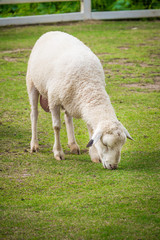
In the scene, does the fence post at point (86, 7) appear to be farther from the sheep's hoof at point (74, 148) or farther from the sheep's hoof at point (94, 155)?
the sheep's hoof at point (94, 155)

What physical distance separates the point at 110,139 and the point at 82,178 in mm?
497

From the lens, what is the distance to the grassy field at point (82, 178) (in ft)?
10.7

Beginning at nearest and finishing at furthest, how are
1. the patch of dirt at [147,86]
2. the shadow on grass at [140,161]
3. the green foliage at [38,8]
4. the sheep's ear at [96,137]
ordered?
the sheep's ear at [96,137] < the shadow on grass at [140,161] < the patch of dirt at [147,86] < the green foliage at [38,8]

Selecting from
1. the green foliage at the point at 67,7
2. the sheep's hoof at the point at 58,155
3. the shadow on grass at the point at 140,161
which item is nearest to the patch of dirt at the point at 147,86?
the shadow on grass at the point at 140,161

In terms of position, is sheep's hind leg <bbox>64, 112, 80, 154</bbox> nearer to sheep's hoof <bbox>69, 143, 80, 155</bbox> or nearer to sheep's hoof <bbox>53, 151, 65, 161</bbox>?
sheep's hoof <bbox>69, 143, 80, 155</bbox>

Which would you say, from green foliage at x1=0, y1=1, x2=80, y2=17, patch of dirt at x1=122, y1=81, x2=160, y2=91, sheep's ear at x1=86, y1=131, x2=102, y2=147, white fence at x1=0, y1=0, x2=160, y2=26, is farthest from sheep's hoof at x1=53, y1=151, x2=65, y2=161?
green foliage at x1=0, y1=1, x2=80, y2=17

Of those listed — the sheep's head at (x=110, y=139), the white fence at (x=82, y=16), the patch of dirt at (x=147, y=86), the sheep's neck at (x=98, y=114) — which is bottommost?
the white fence at (x=82, y=16)

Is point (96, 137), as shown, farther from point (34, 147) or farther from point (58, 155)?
point (34, 147)

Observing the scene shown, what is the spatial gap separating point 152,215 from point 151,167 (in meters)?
1.12

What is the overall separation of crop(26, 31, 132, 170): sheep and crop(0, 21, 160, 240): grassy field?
229 millimetres

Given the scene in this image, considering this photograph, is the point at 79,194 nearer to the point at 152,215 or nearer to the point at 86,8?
the point at 152,215

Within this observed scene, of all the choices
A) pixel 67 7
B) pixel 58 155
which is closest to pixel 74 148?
pixel 58 155

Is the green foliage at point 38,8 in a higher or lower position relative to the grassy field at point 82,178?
lower

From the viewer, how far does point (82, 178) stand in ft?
13.9
